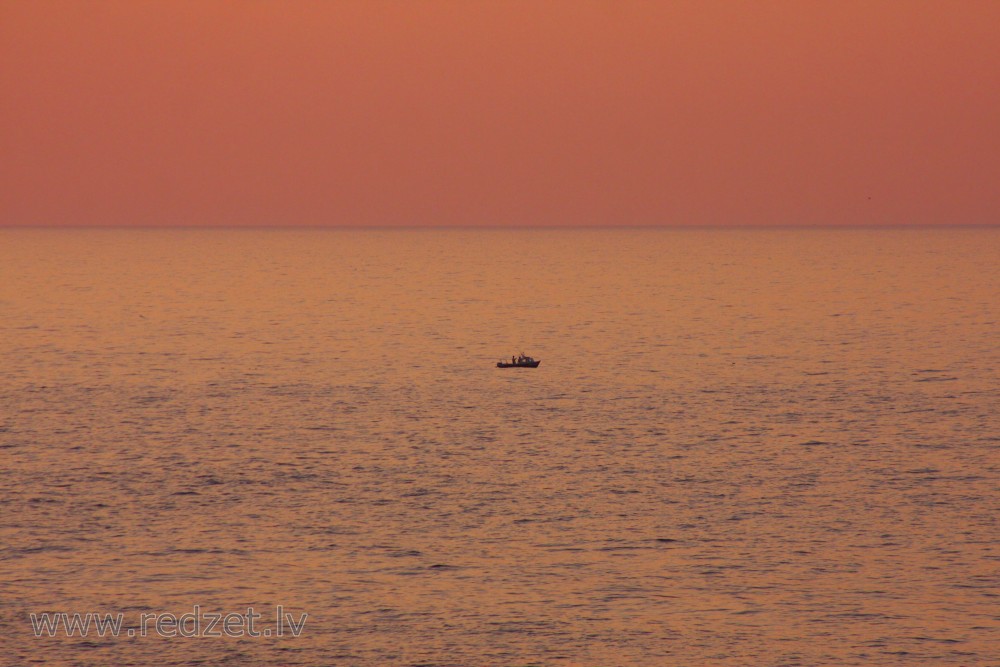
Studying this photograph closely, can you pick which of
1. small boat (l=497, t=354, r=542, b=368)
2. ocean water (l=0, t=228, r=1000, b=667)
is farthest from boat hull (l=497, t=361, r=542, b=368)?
ocean water (l=0, t=228, r=1000, b=667)

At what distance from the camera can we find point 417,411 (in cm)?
7931

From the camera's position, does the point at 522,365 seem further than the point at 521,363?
No

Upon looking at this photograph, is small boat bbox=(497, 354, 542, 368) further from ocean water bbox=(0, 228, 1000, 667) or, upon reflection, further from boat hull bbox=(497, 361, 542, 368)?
ocean water bbox=(0, 228, 1000, 667)

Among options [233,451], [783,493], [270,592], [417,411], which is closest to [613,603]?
[270,592]

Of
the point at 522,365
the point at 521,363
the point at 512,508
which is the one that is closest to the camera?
the point at 512,508

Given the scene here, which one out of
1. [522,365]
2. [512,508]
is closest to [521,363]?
[522,365]

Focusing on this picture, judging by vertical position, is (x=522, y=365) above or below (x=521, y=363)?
below

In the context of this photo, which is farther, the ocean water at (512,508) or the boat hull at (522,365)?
the boat hull at (522,365)

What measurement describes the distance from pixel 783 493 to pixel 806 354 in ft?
195

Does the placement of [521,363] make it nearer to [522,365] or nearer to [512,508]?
[522,365]

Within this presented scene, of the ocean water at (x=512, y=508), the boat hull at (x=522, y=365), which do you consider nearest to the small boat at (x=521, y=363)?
the boat hull at (x=522, y=365)

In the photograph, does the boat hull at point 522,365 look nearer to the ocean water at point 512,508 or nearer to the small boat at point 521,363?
the small boat at point 521,363

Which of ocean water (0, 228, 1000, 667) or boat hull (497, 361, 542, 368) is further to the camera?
boat hull (497, 361, 542, 368)

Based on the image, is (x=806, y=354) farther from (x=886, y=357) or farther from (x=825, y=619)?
(x=825, y=619)
